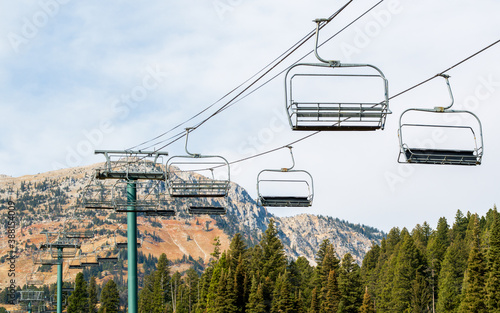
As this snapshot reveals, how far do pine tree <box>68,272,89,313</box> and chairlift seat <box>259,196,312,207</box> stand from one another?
115m

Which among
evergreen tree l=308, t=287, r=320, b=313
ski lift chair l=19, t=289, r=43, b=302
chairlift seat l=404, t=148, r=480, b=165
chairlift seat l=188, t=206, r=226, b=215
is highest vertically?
chairlift seat l=188, t=206, r=226, b=215

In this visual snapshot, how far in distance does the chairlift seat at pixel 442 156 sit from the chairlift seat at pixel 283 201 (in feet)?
29.1

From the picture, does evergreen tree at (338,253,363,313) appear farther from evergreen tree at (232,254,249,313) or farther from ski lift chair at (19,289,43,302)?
ski lift chair at (19,289,43,302)

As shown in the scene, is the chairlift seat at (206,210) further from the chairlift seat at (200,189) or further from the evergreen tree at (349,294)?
the evergreen tree at (349,294)

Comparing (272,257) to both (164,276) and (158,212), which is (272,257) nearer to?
(164,276)

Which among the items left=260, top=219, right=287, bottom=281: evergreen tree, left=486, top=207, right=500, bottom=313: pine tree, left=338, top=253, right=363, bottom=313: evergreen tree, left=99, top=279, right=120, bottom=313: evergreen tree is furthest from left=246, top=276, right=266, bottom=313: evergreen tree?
left=99, top=279, right=120, bottom=313: evergreen tree

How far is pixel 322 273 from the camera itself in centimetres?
10681

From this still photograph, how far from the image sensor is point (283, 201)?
856 inches

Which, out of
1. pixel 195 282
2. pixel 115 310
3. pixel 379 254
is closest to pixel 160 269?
pixel 195 282

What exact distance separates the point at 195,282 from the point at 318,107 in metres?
141

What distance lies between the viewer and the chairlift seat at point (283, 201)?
71.0 ft

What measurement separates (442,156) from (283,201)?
9.19 metres

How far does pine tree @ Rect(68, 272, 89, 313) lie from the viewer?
129750 mm

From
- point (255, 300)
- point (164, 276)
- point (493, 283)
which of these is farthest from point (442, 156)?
point (164, 276)
